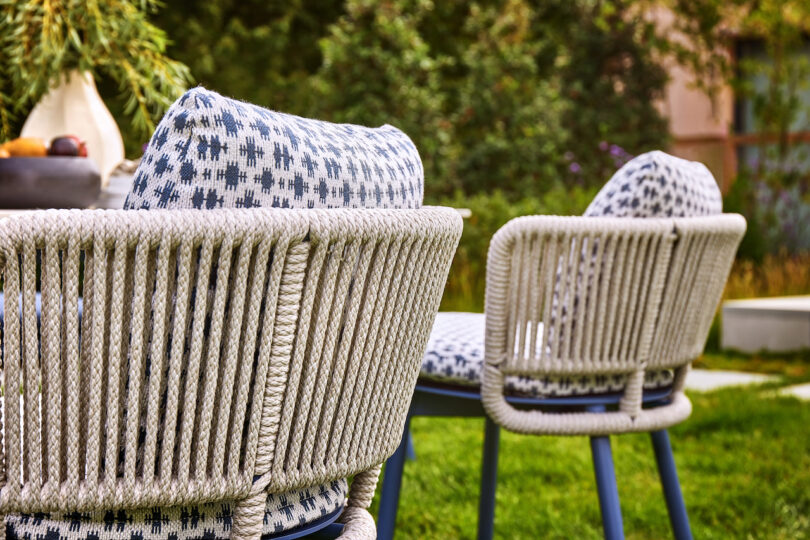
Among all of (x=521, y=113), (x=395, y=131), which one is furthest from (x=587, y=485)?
(x=521, y=113)

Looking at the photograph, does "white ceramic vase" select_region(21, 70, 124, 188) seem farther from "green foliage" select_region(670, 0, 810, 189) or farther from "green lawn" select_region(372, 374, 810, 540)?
"green foliage" select_region(670, 0, 810, 189)

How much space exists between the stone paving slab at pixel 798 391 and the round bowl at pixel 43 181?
3284 millimetres

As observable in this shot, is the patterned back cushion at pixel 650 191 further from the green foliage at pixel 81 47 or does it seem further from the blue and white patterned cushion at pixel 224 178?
the green foliage at pixel 81 47

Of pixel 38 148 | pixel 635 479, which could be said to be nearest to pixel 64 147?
pixel 38 148

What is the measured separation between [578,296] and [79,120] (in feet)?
5.11

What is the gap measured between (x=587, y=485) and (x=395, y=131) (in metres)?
2.02

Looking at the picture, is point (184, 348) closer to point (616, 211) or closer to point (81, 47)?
point (616, 211)

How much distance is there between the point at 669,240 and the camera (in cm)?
175

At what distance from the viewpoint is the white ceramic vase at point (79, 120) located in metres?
2.58

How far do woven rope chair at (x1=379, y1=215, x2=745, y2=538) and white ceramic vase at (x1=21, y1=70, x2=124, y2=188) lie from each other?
50.4 inches

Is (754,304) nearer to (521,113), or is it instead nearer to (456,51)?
(521,113)

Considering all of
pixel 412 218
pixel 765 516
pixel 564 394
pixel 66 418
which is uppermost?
pixel 412 218

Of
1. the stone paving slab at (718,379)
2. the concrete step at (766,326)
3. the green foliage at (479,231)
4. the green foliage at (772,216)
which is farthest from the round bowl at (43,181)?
the green foliage at (772,216)

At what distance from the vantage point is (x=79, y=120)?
102 inches
